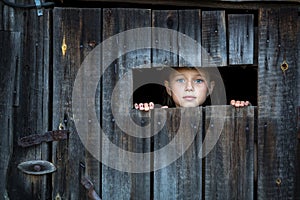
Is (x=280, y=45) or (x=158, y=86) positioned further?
(x=158, y=86)

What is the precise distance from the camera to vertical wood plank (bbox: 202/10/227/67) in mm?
3553

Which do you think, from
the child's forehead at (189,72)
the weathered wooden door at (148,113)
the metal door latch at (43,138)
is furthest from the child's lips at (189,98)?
the metal door latch at (43,138)

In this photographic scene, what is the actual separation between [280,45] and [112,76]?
1.15 m

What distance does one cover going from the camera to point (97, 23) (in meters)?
3.49

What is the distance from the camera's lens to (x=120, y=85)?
11.5 feet

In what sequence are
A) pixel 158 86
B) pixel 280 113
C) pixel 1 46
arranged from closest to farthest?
pixel 1 46 < pixel 280 113 < pixel 158 86

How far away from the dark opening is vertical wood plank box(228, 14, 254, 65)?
1.23 m

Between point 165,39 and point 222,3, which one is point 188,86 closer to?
point 165,39

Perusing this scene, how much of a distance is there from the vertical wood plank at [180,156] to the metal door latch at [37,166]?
2.30ft

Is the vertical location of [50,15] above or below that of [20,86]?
above

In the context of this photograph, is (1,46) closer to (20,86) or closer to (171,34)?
(20,86)

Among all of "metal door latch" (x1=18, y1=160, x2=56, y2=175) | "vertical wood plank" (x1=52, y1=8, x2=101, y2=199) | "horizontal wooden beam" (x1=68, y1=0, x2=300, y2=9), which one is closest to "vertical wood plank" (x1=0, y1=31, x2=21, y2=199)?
"metal door latch" (x1=18, y1=160, x2=56, y2=175)

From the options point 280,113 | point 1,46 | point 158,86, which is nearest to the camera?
point 1,46

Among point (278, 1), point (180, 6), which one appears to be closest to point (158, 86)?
point (180, 6)
